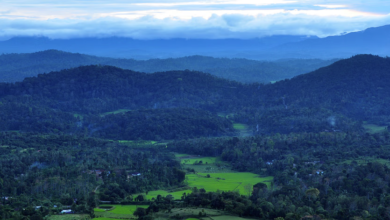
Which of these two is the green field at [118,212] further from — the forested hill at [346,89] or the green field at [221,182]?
the forested hill at [346,89]

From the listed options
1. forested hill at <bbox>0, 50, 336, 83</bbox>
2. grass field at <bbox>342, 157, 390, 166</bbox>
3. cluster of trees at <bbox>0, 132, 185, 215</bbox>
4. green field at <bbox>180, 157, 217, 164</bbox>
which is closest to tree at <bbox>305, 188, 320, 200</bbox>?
grass field at <bbox>342, 157, 390, 166</bbox>

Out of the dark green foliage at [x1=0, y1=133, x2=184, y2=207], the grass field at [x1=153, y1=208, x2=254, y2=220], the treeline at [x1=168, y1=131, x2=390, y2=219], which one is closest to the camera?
the grass field at [x1=153, y1=208, x2=254, y2=220]

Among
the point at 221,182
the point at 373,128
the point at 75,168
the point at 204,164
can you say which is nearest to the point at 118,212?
the point at 75,168

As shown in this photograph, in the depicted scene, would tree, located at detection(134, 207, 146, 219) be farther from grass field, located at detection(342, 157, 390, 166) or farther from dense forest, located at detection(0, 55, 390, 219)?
grass field, located at detection(342, 157, 390, 166)

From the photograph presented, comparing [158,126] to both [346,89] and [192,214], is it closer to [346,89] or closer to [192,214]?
[346,89]

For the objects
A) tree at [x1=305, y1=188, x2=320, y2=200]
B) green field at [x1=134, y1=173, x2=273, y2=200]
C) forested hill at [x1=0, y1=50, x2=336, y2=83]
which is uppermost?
forested hill at [x1=0, y1=50, x2=336, y2=83]

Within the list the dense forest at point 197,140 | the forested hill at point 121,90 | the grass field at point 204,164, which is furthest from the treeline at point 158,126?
the forested hill at point 121,90
